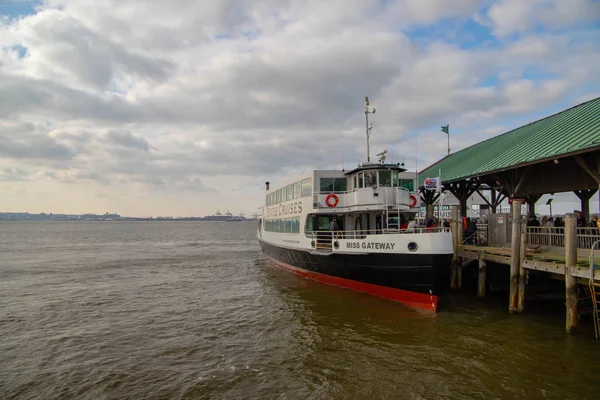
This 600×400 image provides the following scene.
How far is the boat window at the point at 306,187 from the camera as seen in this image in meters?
20.3

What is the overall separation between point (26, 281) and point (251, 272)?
14.1 meters

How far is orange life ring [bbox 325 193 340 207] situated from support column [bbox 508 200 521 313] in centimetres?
814

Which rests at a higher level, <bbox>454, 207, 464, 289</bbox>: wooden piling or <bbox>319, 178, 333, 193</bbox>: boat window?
<bbox>319, 178, 333, 193</bbox>: boat window

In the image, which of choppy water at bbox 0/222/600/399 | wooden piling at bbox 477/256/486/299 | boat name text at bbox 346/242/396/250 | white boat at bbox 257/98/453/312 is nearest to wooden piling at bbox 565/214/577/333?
choppy water at bbox 0/222/600/399

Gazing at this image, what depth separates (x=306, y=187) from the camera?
20.9 meters

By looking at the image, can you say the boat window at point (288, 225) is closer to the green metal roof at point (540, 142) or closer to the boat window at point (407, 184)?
the boat window at point (407, 184)

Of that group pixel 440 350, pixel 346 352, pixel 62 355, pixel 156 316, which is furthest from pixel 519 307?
pixel 62 355

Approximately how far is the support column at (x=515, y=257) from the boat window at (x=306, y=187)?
9.83 m

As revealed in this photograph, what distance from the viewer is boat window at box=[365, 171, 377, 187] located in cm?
1822

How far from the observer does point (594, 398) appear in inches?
313

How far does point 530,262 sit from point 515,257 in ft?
2.14

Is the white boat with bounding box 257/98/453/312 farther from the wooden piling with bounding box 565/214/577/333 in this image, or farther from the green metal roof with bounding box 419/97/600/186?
the green metal roof with bounding box 419/97/600/186

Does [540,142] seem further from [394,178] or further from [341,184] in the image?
[341,184]

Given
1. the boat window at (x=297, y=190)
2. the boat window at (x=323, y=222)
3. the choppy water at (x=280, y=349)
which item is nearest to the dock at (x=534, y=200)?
the choppy water at (x=280, y=349)
